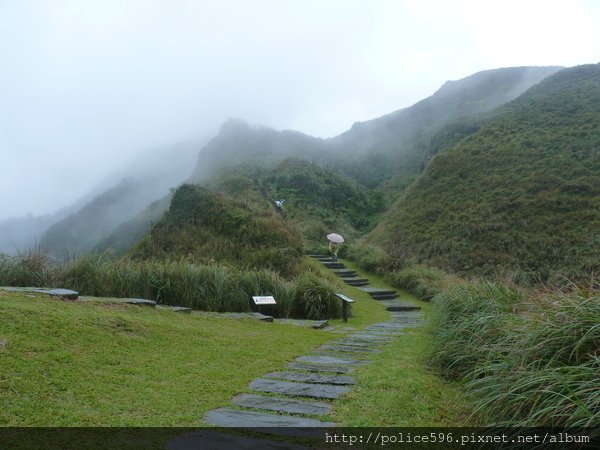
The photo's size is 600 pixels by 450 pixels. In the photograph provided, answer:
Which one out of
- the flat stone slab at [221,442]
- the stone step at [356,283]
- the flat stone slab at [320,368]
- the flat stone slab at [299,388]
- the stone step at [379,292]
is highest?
the flat stone slab at [221,442]

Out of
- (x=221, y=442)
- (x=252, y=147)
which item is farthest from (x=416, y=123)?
(x=221, y=442)

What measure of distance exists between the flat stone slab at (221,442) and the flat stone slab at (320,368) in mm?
2231

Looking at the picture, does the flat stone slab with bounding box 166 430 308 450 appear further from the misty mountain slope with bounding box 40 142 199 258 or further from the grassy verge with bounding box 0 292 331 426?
the misty mountain slope with bounding box 40 142 199 258

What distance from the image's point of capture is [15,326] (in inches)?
191

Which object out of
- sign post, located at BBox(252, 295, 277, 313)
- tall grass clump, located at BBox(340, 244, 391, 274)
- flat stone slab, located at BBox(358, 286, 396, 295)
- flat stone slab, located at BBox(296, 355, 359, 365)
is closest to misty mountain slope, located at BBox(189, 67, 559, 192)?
tall grass clump, located at BBox(340, 244, 391, 274)

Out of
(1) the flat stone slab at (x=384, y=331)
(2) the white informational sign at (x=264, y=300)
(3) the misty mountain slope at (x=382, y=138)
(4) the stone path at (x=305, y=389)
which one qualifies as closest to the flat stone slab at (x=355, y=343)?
(4) the stone path at (x=305, y=389)

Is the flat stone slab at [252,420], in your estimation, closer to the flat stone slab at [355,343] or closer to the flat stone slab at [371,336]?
the flat stone slab at [355,343]

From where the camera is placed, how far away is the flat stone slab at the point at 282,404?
4016 millimetres

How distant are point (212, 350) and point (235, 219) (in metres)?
10.8

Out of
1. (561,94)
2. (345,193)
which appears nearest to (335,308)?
(345,193)

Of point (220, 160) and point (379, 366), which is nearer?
point (379, 366)

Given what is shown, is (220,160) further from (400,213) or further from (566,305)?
(566,305)

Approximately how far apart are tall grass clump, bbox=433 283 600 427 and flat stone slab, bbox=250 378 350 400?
1.25 meters

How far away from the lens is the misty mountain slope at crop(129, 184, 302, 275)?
13.9 metres
